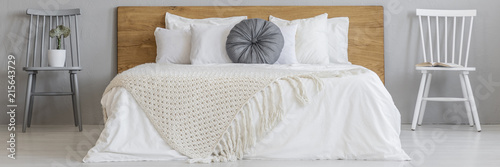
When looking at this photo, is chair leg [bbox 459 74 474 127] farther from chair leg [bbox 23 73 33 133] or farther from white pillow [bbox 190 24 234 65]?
chair leg [bbox 23 73 33 133]

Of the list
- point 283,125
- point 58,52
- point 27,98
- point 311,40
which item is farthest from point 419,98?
point 27,98

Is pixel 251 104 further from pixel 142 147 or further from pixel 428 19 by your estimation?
pixel 428 19

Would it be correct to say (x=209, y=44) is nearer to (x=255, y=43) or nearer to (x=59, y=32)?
(x=255, y=43)

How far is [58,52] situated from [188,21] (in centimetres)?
89

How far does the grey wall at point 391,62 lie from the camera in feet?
12.9

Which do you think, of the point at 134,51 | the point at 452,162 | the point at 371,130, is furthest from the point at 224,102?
the point at 134,51

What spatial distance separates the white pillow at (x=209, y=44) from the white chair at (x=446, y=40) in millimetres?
1368

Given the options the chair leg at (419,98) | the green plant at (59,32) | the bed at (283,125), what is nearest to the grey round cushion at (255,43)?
the bed at (283,125)

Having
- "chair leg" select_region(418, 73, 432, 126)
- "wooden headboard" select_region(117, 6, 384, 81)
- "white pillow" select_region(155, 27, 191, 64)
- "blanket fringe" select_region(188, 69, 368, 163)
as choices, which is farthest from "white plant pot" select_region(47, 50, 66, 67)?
"chair leg" select_region(418, 73, 432, 126)

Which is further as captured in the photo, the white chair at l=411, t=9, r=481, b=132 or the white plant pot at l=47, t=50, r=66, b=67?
the white chair at l=411, t=9, r=481, b=132

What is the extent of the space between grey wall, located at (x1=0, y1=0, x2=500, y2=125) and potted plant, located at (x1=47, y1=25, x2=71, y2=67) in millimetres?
249

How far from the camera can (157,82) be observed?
2457 mm

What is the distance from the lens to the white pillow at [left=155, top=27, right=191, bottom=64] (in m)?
3.60

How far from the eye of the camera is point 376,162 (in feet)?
7.89
